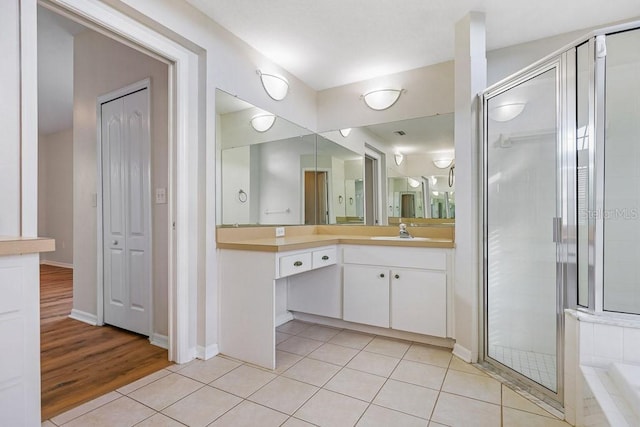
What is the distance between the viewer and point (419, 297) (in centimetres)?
243

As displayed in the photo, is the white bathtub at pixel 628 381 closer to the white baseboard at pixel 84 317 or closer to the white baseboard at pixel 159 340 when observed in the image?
the white baseboard at pixel 159 340

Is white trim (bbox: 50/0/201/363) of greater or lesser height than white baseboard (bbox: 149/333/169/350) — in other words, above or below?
above

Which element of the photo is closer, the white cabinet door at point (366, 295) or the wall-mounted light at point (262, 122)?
the white cabinet door at point (366, 295)

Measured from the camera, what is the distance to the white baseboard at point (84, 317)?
2.90 meters

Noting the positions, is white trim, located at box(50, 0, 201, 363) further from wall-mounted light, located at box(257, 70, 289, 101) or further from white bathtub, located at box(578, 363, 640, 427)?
white bathtub, located at box(578, 363, 640, 427)

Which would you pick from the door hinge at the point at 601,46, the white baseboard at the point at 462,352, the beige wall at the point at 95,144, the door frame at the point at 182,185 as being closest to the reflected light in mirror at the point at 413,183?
the white baseboard at the point at 462,352

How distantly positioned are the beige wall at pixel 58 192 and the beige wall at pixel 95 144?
369cm

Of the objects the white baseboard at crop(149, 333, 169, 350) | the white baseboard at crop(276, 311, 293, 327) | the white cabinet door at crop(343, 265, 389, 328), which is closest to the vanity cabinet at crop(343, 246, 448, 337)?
the white cabinet door at crop(343, 265, 389, 328)

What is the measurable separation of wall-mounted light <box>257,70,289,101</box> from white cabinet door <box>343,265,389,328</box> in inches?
65.1

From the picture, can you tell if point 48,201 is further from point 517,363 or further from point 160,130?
point 517,363

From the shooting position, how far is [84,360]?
2.20 metres

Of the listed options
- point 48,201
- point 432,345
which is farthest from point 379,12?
point 48,201

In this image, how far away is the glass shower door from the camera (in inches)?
73.0

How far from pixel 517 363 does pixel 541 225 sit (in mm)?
860
